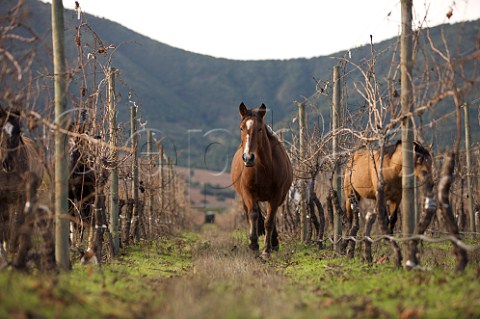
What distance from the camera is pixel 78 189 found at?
13320mm

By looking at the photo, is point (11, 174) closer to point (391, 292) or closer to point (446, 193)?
point (391, 292)

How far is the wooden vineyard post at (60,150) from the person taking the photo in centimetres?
805

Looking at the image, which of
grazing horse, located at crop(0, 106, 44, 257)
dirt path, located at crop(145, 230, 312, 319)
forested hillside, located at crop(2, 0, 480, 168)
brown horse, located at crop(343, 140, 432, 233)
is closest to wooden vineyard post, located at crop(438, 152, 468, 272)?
dirt path, located at crop(145, 230, 312, 319)

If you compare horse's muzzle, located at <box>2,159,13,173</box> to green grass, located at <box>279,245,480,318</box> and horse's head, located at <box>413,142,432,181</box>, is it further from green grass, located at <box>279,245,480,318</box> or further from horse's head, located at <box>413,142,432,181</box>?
horse's head, located at <box>413,142,432,181</box>

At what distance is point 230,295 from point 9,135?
4.58 metres

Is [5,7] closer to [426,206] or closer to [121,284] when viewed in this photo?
[121,284]

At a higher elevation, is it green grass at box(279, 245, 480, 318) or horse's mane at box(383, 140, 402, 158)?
horse's mane at box(383, 140, 402, 158)

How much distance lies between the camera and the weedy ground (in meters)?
5.05

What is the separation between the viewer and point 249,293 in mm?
6523

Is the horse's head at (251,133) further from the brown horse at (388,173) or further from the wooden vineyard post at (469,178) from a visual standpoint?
the wooden vineyard post at (469,178)

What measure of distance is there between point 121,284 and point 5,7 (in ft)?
12.2

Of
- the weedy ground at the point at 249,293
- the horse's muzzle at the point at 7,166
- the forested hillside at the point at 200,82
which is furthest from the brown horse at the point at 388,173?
the forested hillside at the point at 200,82

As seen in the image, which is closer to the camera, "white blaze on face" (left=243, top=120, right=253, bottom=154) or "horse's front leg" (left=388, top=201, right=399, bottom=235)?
"white blaze on face" (left=243, top=120, right=253, bottom=154)

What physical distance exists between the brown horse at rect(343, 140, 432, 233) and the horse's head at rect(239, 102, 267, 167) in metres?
1.92
